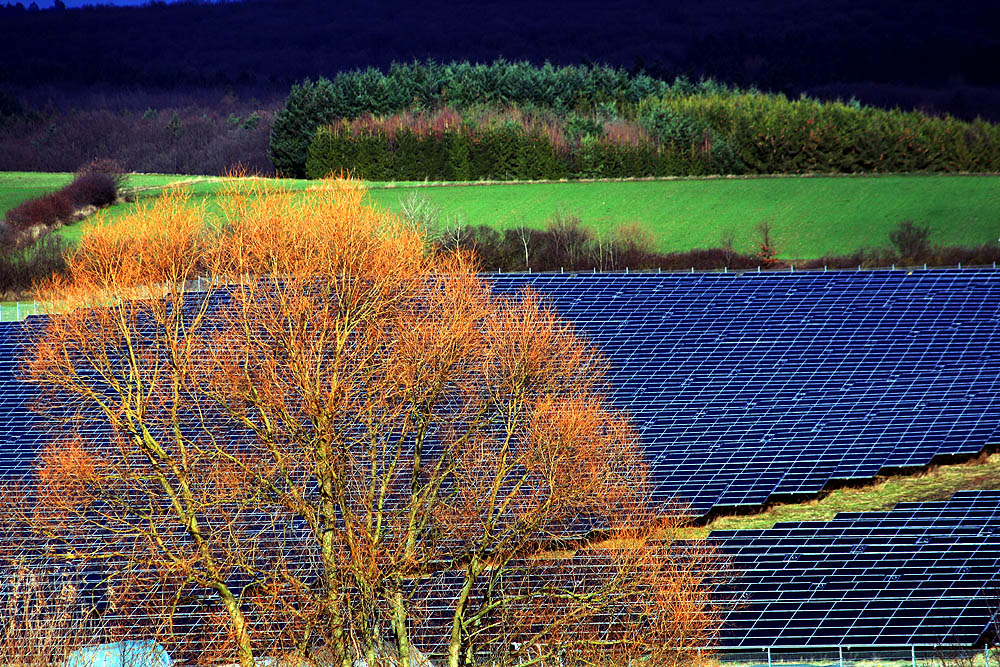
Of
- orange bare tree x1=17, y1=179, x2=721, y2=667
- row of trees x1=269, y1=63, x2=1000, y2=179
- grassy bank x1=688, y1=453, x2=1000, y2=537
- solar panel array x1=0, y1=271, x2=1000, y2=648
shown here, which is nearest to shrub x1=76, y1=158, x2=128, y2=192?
row of trees x1=269, y1=63, x2=1000, y2=179

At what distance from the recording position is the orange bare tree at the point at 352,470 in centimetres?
2809

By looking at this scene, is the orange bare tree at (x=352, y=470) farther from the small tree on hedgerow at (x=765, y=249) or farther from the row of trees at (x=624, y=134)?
the row of trees at (x=624, y=134)

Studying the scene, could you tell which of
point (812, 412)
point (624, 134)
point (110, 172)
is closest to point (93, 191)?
point (110, 172)

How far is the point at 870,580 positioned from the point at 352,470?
1472 centimetres

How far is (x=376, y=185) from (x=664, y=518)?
74.6 meters

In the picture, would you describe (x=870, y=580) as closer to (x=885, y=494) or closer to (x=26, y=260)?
(x=885, y=494)

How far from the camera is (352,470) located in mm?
31812

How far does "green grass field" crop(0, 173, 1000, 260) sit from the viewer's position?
86.6 metres

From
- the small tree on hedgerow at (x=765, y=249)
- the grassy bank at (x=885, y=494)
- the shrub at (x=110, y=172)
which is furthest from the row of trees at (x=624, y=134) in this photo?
the grassy bank at (x=885, y=494)

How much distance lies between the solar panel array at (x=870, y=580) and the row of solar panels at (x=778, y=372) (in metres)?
5.34

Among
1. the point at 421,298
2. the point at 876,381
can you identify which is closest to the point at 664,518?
the point at 421,298

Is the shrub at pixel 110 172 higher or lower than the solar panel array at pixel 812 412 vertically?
higher

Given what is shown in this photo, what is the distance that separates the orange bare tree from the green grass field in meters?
54.2

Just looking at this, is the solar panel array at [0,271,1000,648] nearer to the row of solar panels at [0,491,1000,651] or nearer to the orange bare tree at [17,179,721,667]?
the row of solar panels at [0,491,1000,651]
